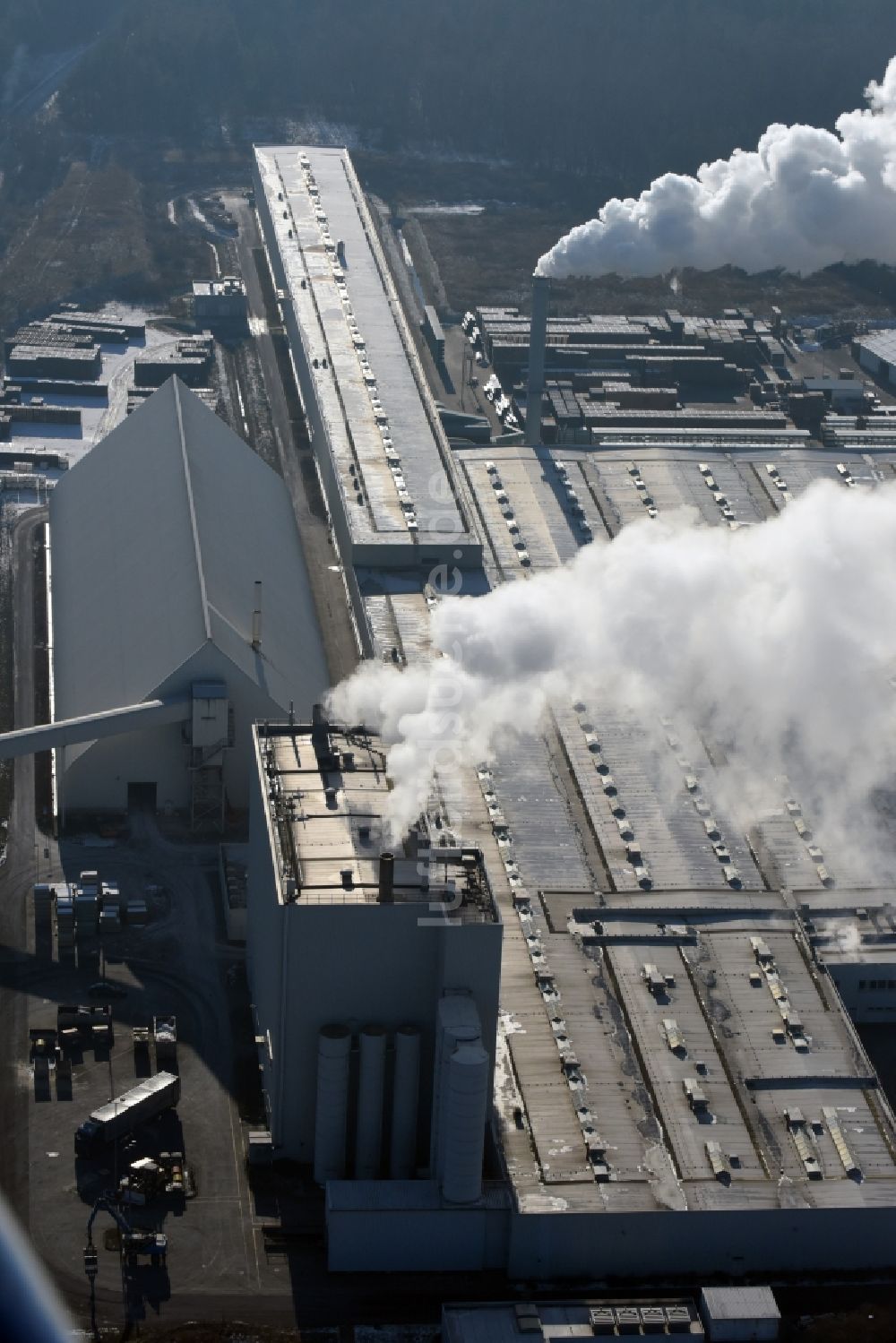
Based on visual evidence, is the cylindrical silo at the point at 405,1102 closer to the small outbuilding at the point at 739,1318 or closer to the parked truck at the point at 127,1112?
the parked truck at the point at 127,1112

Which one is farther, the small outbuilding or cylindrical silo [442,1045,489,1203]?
cylindrical silo [442,1045,489,1203]

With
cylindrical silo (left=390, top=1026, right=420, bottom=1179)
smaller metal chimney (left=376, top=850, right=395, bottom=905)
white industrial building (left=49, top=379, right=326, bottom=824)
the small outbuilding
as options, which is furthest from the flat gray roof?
smaller metal chimney (left=376, top=850, right=395, bottom=905)

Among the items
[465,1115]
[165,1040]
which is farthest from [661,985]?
[165,1040]

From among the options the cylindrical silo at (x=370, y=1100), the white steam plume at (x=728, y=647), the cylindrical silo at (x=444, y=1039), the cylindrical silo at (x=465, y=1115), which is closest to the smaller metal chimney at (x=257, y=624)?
the white steam plume at (x=728, y=647)

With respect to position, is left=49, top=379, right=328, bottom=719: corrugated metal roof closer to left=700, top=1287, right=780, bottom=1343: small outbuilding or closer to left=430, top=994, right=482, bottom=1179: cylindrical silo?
left=430, top=994, right=482, bottom=1179: cylindrical silo

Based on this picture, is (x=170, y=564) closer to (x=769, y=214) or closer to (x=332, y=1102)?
(x=332, y=1102)

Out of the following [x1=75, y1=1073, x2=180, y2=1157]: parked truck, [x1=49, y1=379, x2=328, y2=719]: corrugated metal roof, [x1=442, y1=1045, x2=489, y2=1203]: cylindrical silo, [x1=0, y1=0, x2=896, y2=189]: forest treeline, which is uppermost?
[x1=0, y1=0, x2=896, y2=189]: forest treeline

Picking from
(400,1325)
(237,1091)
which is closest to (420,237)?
(237,1091)
